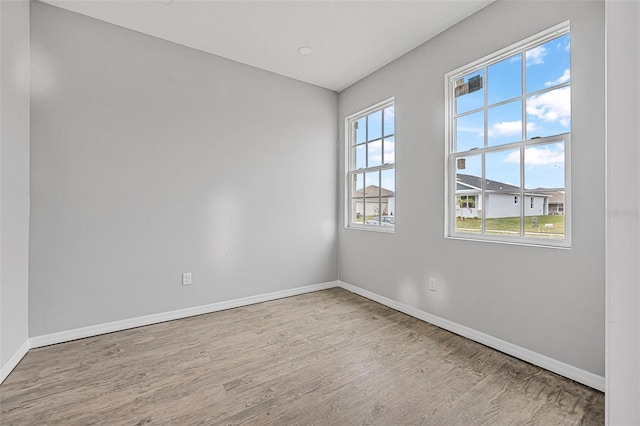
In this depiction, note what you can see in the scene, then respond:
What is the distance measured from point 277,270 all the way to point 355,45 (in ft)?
8.76

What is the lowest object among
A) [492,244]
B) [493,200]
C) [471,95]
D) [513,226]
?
[492,244]

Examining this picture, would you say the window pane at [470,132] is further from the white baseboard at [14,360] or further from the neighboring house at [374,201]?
the white baseboard at [14,360]

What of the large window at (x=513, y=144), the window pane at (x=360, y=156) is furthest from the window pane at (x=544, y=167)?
the window pane at (x=360, y=156)

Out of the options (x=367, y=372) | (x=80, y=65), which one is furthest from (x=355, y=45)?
(x=367, y=372)

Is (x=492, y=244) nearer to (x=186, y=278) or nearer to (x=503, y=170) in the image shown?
(x=503, y=170)

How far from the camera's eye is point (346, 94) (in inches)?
159

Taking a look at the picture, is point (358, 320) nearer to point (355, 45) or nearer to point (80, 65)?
point (355, 45)

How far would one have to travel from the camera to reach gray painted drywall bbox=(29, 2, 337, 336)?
2.47 metres

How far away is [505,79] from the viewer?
7.86 feet

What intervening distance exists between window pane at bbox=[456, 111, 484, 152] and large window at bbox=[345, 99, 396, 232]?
0.75m

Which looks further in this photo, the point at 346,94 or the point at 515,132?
the point at 346,94

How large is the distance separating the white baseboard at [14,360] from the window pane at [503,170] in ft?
12.3

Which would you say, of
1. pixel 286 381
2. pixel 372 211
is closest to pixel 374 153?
pixel 372 211

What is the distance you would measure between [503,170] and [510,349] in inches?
55.0
